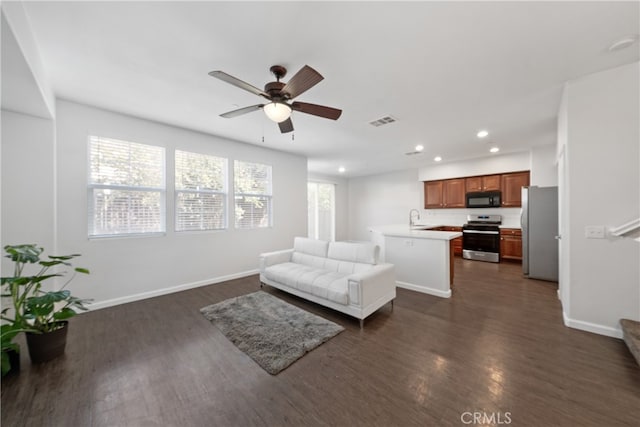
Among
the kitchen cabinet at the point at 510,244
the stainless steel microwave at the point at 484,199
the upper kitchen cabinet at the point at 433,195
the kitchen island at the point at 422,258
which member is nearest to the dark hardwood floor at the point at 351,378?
the kitchen island at the point at 422,258

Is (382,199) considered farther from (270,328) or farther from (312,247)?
(270,328)

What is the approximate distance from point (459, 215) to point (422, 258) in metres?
3.92

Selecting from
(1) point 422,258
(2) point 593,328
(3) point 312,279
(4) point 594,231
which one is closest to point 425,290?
(1) point 422,258

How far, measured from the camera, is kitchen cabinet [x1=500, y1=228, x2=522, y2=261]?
5.52 m

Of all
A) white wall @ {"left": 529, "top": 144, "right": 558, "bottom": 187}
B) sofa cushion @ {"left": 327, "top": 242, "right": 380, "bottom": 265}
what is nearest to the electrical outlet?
sofa cushion @ {"left": 327, "top": 242, "right": 380, "bottom": 265}

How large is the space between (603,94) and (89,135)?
6.10 metres

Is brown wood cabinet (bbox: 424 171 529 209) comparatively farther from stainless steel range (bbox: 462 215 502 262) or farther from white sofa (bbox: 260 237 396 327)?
white sofa (bbox: 260 237 396 327)

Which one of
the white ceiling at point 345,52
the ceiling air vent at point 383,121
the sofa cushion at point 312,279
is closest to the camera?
the white ceiling at point 345,52

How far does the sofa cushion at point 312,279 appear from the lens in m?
2.85

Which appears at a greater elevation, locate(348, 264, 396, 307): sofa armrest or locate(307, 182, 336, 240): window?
locate(307, 182, 336, 240): window

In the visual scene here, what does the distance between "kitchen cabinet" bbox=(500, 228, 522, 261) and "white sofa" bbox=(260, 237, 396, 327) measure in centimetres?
426

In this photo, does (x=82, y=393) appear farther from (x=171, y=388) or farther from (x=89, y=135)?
(x=89, y=135)

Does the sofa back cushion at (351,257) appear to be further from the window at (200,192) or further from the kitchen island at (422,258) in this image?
the window at (200,192)

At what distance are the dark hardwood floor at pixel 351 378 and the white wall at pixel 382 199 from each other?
5029 millimetres
